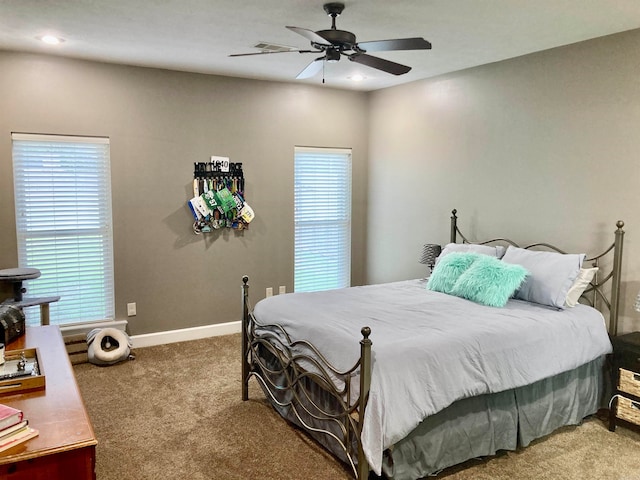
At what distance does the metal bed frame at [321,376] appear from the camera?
2.54 meters

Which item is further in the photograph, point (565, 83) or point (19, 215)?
point (19, 215)

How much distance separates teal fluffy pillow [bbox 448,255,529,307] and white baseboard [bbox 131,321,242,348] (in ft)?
8.56

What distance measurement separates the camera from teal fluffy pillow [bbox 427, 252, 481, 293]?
154 inches

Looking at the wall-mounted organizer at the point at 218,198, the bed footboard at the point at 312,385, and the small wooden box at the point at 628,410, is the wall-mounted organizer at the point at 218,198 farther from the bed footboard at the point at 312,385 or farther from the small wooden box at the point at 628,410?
the small wooden box at the point at 628,410

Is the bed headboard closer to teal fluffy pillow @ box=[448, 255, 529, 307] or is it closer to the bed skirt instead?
the bed skirt

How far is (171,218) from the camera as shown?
496 cm

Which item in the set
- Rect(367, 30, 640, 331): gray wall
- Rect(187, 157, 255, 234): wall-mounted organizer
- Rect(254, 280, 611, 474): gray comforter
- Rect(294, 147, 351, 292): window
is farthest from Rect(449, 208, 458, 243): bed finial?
Rect(187, 157, 255, 234): wall-mounted organizer

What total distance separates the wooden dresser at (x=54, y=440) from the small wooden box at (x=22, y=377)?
0.03m

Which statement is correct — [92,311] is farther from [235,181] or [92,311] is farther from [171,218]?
[235,181]

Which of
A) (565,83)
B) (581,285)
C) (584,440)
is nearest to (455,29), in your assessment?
(565,83)

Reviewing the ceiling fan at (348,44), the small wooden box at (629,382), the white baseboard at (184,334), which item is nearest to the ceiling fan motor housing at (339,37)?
the ceiling fan at (348,44)

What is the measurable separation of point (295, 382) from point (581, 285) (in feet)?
6.91

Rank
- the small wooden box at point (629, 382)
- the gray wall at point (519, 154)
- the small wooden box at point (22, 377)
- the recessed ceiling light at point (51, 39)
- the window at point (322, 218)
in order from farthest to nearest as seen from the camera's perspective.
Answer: the window at point (322, 218) → the recessed ceiling light at point (51, 39) → the gray wall at point (519, 154) → the small wooden box at point (629, 382) → the small wooden box at point (22, 377)

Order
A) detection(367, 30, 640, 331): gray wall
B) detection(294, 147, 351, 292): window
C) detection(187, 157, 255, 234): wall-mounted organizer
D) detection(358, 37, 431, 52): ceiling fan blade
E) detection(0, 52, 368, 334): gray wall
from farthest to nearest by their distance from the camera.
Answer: detection(294, 147, 351, 292): window < detection(187, 157, 255, 234): wall-mounted organizer < detection(0, 52, 368, 334): gray wall < detection(367, 30, 640, 331): gray wall < detection(358, 37, 431, 52): ceiling fan blade
